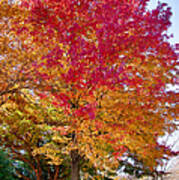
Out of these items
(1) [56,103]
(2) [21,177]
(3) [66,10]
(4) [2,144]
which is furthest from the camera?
(2) [21,177]

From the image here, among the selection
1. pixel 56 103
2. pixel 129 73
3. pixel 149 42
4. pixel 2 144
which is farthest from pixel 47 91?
pixel 2 144

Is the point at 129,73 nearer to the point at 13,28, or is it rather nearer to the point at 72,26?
the point at 72,26

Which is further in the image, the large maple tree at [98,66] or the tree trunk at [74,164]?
the tree trunk at [74,164]

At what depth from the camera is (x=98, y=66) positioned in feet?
23.6

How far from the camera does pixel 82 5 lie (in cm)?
796

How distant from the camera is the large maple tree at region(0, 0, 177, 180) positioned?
6.91 m

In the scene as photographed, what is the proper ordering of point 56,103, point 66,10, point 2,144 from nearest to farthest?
point 56,103, point 66,10, point 2,144

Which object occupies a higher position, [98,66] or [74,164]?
[98,66]

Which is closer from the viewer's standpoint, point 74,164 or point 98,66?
point 98,66

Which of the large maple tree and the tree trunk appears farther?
the tree trunk

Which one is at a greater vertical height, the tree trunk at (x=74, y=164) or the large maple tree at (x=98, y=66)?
the large maple tree at (x=98, y=66)

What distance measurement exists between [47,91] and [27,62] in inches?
48.1

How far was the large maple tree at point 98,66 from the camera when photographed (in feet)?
22.7

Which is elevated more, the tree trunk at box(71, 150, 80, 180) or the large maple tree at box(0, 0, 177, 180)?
the large maple tree at box(0, 0, 177, 180)
